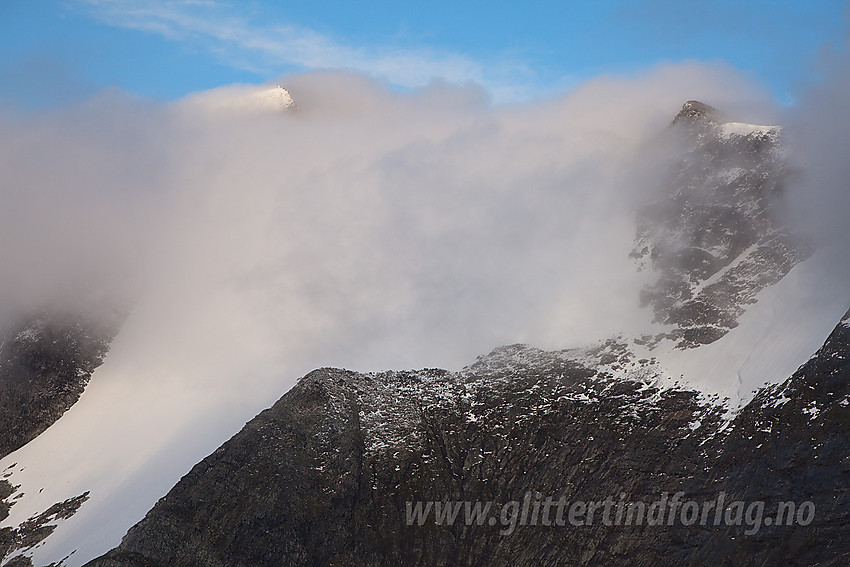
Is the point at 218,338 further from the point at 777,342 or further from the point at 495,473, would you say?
the point at 777,342

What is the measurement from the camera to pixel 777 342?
249 ft

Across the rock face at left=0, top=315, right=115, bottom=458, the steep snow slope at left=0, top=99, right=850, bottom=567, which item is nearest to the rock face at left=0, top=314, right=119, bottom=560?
the rock face at left=0, top=315, right=115, bottom=458

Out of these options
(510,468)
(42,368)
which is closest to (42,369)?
(42,368)

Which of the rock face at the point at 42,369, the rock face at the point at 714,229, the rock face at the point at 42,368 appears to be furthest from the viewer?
the rock face at the point at 42,368

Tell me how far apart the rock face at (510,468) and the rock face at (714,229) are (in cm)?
1304

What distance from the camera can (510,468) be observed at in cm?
7412

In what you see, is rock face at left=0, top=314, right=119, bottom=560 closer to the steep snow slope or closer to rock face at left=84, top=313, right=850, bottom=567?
the steep snow slope

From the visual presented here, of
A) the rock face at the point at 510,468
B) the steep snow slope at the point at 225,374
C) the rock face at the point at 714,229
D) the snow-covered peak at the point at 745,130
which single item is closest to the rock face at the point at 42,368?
the steep snow slope at the point at 225,374

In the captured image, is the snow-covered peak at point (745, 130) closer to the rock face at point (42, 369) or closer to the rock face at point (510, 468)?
the rock face at point (510, 468)

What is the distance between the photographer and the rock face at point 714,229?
289 feet

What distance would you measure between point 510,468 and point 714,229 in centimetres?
4992

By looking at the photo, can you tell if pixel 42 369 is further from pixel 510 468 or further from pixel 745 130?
pixel 745 130

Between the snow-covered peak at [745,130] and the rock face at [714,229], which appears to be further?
the snow-covered peak at [745,130]

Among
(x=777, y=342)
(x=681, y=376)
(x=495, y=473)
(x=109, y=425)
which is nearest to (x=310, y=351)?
(x=109, y=425)
